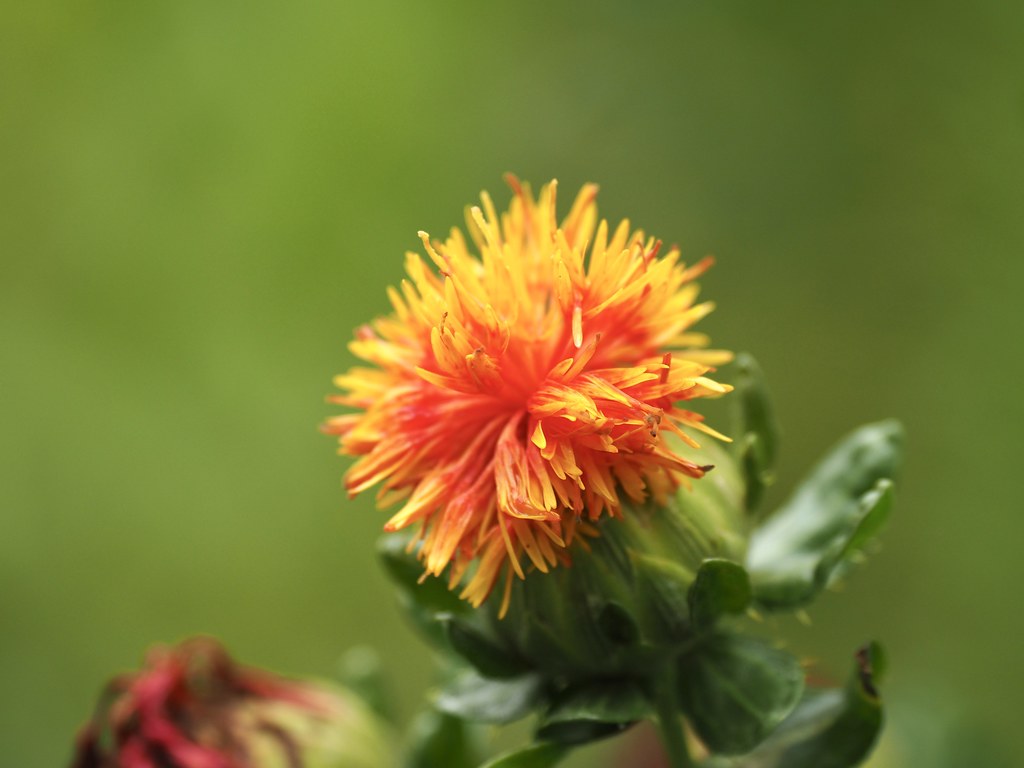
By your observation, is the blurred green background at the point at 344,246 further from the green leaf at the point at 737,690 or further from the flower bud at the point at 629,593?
the flower bud at the point at 629,593

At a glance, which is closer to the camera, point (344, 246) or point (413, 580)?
point (413, 580)

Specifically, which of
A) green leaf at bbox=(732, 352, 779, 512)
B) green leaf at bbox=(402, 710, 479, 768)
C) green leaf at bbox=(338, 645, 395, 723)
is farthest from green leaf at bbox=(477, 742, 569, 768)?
green leaf at bbox=(338, 645, 395, 723)

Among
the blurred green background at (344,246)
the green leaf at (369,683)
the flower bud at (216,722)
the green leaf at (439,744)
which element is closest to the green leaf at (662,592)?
the green leaf at (439,744)

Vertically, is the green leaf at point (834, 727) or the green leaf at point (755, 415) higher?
the green leaf at point (755, 415)

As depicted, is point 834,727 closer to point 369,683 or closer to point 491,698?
point 491,698

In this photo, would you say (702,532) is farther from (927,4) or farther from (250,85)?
(250,85)

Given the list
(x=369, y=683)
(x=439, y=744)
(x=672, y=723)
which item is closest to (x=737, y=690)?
(x=672, y=723)
